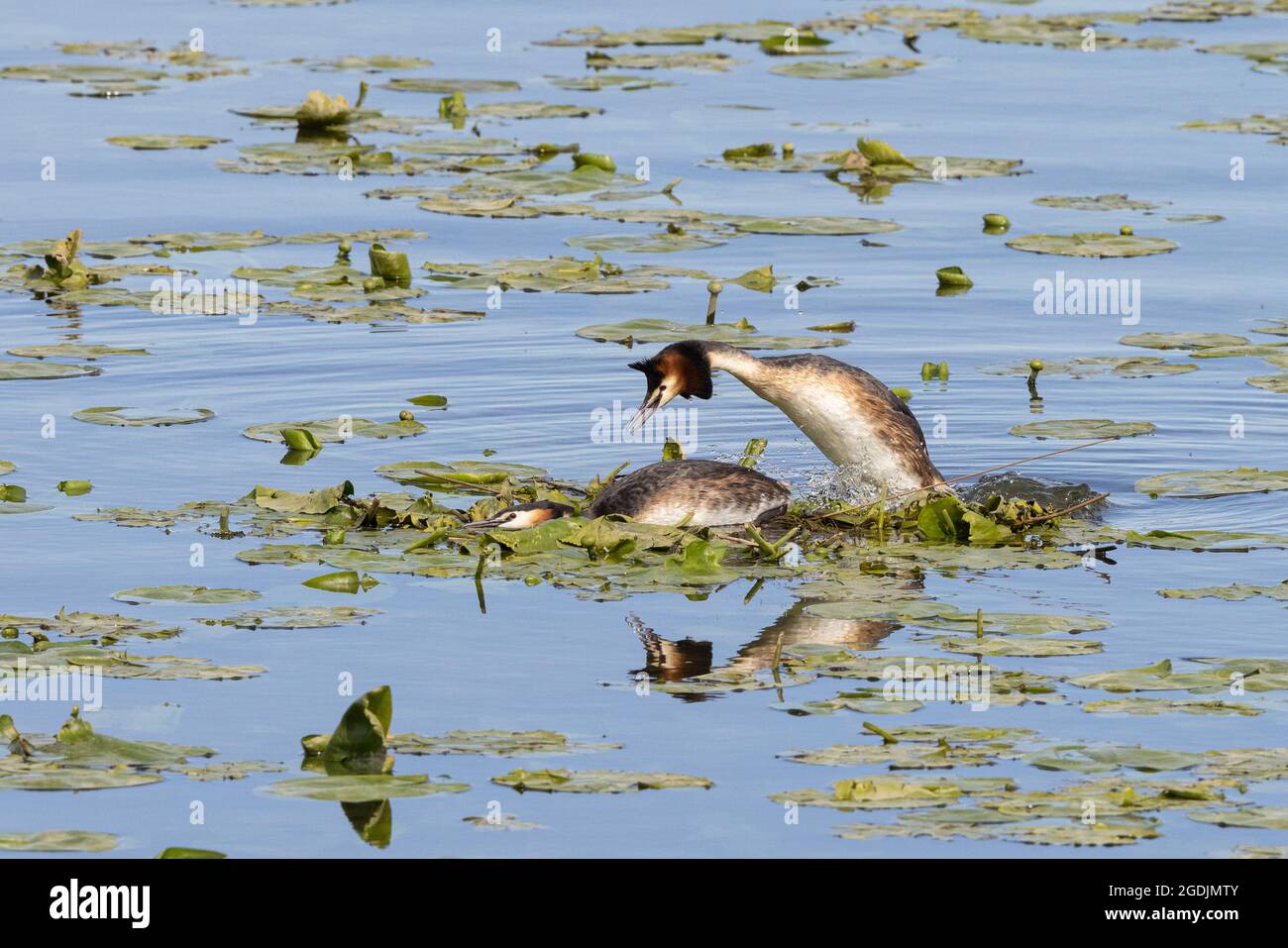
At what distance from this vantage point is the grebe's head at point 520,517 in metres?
11.5

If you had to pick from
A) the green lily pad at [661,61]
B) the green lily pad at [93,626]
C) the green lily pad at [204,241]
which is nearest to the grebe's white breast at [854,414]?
the green lily pad at [93,626]

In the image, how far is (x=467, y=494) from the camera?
12.5m

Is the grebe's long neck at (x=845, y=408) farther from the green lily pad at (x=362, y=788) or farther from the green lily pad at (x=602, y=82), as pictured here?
the green lily pad at (x=602, y=82)

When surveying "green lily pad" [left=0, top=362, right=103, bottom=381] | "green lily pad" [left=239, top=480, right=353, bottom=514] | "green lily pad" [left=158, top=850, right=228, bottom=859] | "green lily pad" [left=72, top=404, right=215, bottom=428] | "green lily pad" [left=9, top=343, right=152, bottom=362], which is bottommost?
"green lily pad" [left=158, top=850, right=228, bottom=859]

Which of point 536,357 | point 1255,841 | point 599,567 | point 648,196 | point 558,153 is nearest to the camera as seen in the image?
point 1255,841

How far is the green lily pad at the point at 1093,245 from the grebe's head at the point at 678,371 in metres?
6.45

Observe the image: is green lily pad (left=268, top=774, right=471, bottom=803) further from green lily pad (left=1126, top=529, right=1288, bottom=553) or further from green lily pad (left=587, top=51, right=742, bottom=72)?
green lily pad (left=587, top=51, right=742, bottom=72)

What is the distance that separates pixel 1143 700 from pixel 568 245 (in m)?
10.5

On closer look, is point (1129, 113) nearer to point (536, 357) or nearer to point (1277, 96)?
point (1277, 96)

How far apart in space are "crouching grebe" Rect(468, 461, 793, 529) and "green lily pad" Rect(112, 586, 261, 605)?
1476mm

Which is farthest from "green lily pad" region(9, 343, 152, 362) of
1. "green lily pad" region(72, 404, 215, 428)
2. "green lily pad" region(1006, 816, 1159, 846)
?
"green lily pad" region(1006, 816, 1159, 846)

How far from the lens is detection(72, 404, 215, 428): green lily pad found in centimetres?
1400

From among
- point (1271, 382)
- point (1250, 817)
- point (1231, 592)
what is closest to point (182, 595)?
point (1231, 592)

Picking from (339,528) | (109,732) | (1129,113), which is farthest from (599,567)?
(1129,113)
